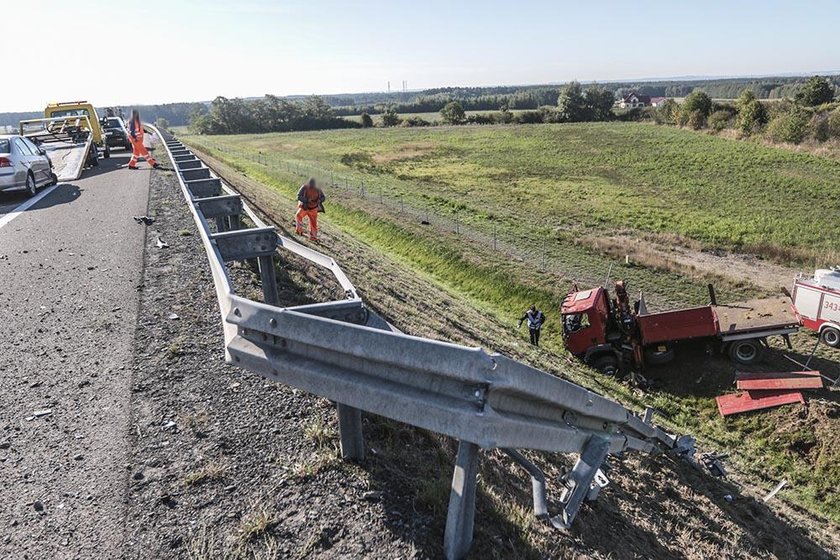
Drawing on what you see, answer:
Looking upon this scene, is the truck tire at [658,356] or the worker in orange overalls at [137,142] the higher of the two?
the worker in orange overalls at [137,142]

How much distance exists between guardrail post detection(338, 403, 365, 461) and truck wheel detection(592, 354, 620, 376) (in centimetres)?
1103

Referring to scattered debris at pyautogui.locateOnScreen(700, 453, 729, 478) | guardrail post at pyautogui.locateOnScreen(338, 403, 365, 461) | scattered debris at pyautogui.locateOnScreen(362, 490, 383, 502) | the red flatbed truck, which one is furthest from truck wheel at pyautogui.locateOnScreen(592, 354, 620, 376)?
scattered debris at pyautogui.locateOnScreen(362, 490, 383, 502)

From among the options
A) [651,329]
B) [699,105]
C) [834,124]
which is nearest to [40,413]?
[651,329]

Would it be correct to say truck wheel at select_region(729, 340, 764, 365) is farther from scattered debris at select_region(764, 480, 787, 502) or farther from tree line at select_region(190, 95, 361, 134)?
tree line at select_region(190, 95, 361, 134)

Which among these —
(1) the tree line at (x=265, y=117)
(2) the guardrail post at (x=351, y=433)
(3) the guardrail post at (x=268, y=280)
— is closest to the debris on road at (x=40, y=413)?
(3) the guardrail post at (x=268, y=280)

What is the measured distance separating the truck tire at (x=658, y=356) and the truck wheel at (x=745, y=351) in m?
1.38

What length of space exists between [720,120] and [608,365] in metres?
59.6

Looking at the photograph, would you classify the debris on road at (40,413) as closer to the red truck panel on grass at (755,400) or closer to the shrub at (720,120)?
the red truck panel on grass at (755,400)

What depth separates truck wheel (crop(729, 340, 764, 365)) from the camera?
13.1m

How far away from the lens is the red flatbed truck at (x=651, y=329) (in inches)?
516

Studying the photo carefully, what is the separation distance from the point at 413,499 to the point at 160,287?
5.30 meters

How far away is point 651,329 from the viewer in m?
13.2

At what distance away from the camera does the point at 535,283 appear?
17.8 m

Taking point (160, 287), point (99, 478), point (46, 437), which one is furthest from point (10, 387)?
point (160, 287)
